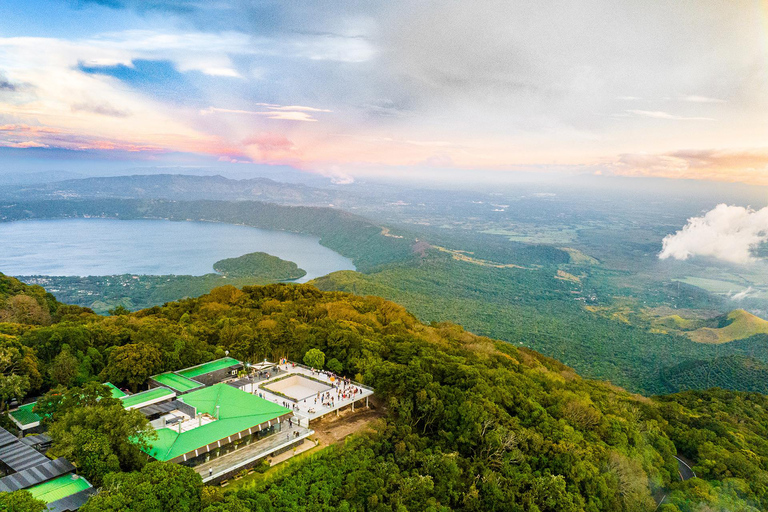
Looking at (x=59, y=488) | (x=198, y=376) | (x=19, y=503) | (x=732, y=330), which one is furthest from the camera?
(x=732, y=330)

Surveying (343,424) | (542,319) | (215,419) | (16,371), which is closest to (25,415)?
(16,371)

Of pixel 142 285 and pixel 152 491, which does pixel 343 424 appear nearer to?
pixel 152 491

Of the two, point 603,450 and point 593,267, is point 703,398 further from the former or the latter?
point 593,267

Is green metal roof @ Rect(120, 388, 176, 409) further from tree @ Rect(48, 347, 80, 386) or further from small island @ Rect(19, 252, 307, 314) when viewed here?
small island @ Rect(19, 252, 307, 314)

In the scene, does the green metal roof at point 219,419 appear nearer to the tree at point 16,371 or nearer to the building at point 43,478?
the building at point 43,478

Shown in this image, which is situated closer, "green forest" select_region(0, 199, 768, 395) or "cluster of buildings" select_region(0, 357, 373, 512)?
"cluster of buildings" select_region(0, 357, 373, 512)

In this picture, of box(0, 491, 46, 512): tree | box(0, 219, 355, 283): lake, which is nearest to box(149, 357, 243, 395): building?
box(0, 491, 46, 512): tree
